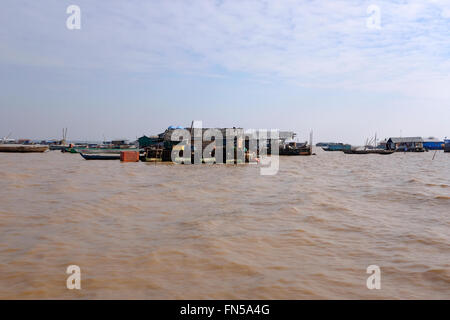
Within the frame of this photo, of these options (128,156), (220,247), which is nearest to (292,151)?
(128,156)

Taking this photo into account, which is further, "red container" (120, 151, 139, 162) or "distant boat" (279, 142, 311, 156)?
"distant boat" (279, 142, 311, 156)

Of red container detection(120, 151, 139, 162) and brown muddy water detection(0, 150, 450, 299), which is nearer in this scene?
brown muddy water detection(0, 150, 450, 299)

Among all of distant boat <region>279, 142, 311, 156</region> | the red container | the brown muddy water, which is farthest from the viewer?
distant boat <region>279, 142, 311, 156</region>

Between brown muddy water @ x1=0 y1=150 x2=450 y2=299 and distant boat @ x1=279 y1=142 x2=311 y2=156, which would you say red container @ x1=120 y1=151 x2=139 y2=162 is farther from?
distant boat @ x1=279 y1=142 x2=311 y2=156

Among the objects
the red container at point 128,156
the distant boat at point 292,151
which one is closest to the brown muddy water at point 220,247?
the red container at point 128,156

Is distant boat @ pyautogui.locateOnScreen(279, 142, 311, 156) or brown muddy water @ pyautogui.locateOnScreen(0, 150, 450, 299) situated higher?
distant boat @ pyautogui.locateOnScreen(279, 142, 311, 156)

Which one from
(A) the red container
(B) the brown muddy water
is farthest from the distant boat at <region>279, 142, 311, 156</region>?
(B) the brown muddy water

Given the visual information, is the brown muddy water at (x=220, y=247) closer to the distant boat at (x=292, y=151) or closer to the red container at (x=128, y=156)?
the red container at (x=128, y=156)

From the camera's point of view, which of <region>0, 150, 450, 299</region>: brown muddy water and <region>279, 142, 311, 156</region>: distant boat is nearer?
<region>0, 150, 450, 299</region>: brown muddy water

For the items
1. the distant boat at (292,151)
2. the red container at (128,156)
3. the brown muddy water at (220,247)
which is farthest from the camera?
the distant boat at (292,151)

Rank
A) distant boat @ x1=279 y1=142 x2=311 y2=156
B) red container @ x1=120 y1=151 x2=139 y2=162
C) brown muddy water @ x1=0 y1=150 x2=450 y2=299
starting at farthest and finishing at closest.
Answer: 1. distant boat @ x1=279 y1=142 x2=311 y2=156
2. red container @ x1=120 y1=151 x2=139 y2=162
3. brown muddy water @ x1=0 y1=150 x2=450 y2=299

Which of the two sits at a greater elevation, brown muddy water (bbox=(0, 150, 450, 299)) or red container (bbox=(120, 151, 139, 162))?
red container (bbox=(120, 151, 139, 162))

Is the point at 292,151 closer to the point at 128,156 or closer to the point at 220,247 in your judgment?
the point at 128,156

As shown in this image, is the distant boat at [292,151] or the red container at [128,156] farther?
the distant boat at [292,151]
